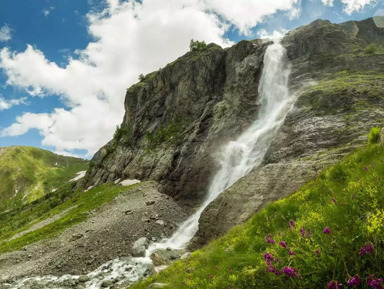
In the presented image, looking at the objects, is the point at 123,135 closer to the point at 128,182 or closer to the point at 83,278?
the point at 128,182

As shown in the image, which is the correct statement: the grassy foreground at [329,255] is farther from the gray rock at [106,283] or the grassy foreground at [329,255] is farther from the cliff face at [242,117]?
the gray rock at [106,283]

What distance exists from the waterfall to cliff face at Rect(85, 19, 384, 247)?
2.16m

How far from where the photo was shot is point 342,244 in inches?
164

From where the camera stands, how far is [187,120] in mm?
66188

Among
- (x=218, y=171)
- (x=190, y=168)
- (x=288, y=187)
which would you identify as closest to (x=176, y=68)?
(x=190, y=168)

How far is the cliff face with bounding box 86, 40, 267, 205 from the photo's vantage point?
164ft

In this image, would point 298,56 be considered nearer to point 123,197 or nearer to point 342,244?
point 123,197

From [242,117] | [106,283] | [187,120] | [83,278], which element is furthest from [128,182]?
[106,283]

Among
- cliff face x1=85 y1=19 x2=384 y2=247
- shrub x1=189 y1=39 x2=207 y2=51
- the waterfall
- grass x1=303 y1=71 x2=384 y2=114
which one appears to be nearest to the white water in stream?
the waterfall

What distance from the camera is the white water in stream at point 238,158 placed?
931 inches

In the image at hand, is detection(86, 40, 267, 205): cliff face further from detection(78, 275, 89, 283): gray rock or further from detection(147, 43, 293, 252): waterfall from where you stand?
detection(78, 275, 89, 283): gray rock

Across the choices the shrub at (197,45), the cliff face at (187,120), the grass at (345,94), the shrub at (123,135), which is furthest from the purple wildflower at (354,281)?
the shrub at (197,45)

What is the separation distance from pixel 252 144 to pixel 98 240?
26.8 meters

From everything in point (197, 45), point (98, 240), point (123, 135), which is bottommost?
point (98, 240)
